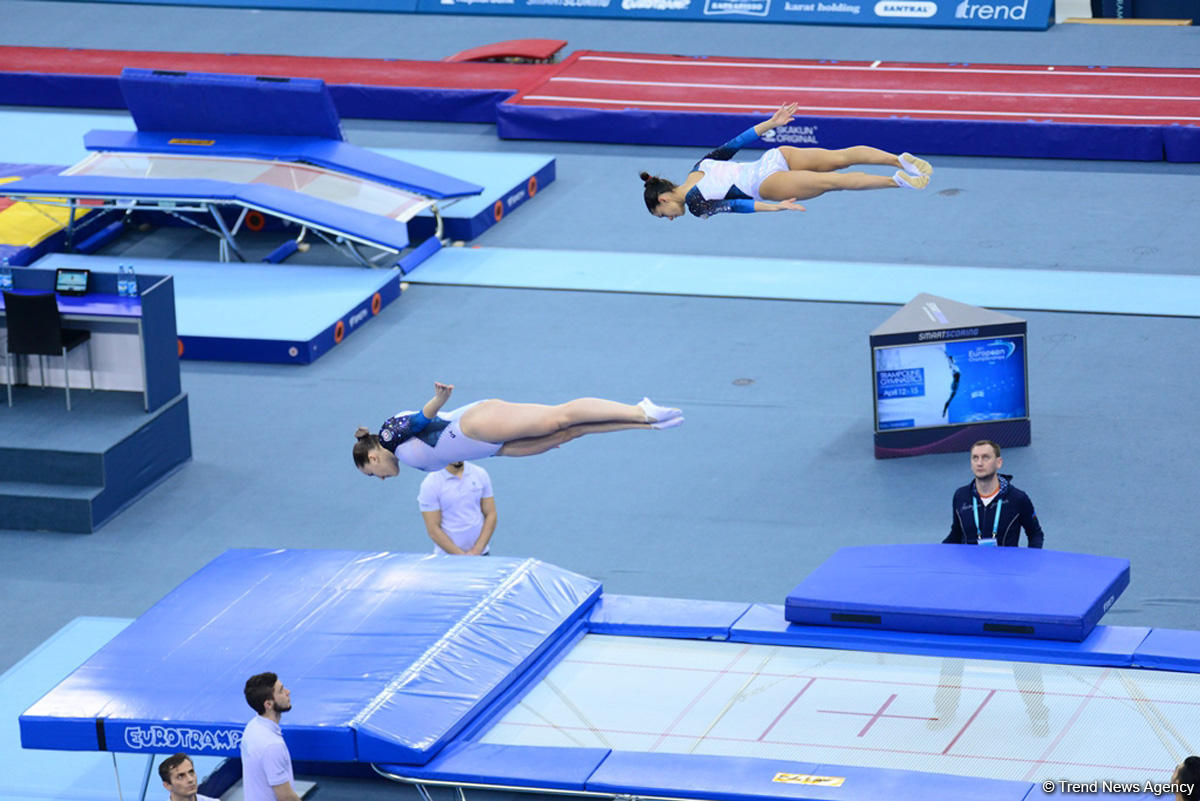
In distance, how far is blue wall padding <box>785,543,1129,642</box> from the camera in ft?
26.6

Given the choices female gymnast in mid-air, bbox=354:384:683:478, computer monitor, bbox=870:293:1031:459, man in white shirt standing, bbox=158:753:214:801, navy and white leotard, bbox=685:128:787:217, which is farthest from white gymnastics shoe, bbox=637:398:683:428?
computer monitor, bbox=870:293:1031:459

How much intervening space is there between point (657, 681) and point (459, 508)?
1.52 meters

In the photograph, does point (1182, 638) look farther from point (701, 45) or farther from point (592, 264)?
point (701, 45)

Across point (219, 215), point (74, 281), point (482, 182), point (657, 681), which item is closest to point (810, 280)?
point (482, 182)

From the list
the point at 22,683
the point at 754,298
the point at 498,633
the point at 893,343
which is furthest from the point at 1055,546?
the point at 22,683

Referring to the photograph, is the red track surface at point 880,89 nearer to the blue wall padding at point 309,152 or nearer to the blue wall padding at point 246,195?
the blue wall padding at point 309,152

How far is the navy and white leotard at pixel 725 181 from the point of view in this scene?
8414 millimetres

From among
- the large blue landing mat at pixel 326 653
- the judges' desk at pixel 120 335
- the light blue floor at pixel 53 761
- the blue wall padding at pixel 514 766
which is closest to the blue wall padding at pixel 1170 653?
the blue wall padding at pixel 514 766

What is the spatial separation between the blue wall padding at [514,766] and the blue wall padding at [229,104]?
29.8 feet

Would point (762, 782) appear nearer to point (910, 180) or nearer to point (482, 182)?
point (910, 180)

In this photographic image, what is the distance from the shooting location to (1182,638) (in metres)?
8.16

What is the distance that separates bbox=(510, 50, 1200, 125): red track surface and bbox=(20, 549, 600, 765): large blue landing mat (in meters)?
9.14

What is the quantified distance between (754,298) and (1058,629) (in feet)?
20.3

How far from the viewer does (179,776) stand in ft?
23.8
